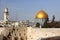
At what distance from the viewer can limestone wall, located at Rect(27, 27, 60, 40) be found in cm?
2102

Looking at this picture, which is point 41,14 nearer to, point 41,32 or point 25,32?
point 25,32

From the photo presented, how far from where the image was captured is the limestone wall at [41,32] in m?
21.0

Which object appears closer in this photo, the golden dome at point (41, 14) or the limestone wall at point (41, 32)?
the limestone wall at point (41, 32)

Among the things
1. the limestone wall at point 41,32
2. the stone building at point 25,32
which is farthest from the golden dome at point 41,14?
the limestone wall at point 41,32

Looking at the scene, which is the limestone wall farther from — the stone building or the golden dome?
the golden dome

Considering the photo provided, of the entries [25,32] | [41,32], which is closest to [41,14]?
[25,32]

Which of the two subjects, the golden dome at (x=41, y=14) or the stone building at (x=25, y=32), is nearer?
the stone building at (x=25, y=32)

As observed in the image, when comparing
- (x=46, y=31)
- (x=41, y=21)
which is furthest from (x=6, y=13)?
(x=46, y=31)

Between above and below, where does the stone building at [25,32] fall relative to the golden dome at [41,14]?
below

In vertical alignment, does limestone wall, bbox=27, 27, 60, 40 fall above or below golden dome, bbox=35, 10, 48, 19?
below

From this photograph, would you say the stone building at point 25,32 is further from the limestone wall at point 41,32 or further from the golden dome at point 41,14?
the golden dome at point 41,14

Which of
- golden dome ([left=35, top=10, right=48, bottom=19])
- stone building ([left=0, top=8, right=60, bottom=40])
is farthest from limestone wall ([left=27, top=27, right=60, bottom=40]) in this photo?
golden dome ([left=35, top=10, right=48, bottom=19])

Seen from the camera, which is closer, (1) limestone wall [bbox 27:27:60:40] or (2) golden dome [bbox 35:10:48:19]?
(1) limestone wall [bbox 27:27:60:40]

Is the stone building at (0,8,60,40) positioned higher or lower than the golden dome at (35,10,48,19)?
lower
